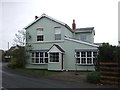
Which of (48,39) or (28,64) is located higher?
(48,39)

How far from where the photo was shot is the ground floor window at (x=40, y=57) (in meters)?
25.2

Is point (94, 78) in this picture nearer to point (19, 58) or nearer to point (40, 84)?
point (40, 84)

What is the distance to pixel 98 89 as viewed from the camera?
11.7m

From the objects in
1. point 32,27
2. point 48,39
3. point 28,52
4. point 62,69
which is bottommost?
point 62,69

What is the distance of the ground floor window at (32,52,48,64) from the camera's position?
25203 millimetres

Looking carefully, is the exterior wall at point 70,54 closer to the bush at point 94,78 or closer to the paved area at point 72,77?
the paved area at point 72,77

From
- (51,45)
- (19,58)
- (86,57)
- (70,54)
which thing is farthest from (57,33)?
(19,58)

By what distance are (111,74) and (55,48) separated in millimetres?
10950

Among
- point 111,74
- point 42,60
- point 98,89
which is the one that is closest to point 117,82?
A: point 111,74

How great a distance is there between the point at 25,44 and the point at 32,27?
2.86 m

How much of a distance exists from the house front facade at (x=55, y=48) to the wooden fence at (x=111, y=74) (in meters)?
8.57

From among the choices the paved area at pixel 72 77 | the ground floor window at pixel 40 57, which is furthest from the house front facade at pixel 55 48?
the paved area at pixel 72 77

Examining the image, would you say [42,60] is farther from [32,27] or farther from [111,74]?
[111,74]

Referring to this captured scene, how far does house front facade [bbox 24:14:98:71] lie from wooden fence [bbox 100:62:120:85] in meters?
8.57
